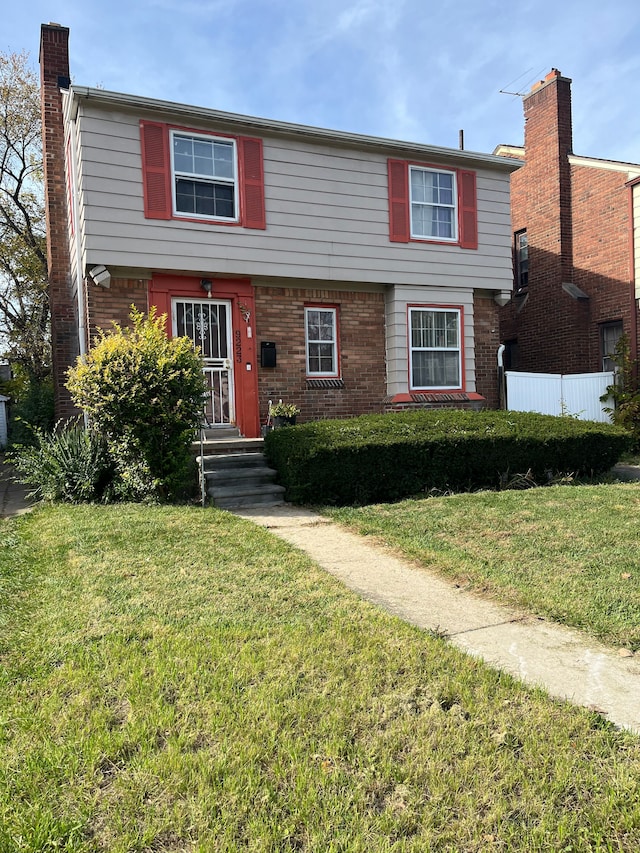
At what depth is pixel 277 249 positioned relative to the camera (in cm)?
1007

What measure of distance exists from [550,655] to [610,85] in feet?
31.7

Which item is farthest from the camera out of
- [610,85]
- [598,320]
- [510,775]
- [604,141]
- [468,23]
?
[604,141]

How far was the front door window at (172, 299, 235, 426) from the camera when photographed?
9867 millimetres

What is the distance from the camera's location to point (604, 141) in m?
18.8

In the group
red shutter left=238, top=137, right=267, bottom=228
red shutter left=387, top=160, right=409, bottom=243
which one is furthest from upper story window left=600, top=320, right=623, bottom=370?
red shutter left=238, top=137, right=267, bottom=228

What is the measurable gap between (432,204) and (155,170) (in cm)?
→ 520

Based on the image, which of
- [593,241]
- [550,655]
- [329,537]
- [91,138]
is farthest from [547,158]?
[550,655]

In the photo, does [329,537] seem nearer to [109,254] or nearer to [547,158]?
[109,254]

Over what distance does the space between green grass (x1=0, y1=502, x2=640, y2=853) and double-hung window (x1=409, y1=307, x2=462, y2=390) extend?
26.1 ft

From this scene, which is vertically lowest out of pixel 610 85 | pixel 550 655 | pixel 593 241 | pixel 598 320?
pixel 550 655

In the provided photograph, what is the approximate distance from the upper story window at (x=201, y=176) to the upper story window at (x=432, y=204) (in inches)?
104

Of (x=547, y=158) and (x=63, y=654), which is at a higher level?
(x=547, y=158)

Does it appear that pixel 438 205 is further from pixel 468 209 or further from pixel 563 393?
pixel 563 393

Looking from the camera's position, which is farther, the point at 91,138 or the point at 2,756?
the point at 91,138
